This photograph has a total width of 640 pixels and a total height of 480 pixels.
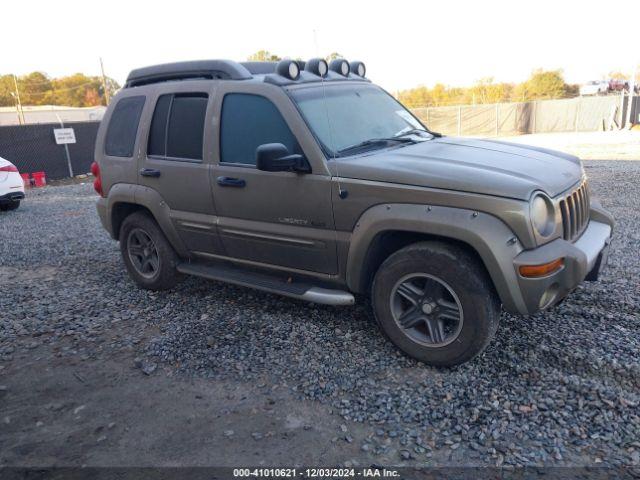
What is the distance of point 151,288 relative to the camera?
5430 mm

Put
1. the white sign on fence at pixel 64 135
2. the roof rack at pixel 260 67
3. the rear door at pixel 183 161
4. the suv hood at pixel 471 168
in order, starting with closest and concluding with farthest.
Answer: the suv hood at pixel 471 168
the rear door at pixel 183 161
the roof rack at pixel 260 67
the white sign on fence at pixel 64 135

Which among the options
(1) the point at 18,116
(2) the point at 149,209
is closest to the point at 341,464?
(2) the point at 149,209

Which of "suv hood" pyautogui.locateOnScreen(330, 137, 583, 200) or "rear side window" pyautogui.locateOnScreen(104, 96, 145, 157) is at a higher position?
"rear side window" pyautogui.locateOnScreen(104, 96, 145, 157)

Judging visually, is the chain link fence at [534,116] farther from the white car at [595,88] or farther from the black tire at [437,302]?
the black tire at [437,302]

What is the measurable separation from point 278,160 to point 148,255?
2.33 m

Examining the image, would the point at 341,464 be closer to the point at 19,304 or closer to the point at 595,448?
the point at 595,448

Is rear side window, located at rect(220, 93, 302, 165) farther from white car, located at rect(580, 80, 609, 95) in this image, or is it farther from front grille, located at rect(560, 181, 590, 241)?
white car, located at rect(580, 80, 609, 95)

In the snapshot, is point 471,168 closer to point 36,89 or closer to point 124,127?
point 124,127

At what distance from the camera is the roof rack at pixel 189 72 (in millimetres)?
4539

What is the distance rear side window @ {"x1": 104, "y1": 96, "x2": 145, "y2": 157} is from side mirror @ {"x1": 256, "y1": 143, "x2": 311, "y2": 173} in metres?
2.00

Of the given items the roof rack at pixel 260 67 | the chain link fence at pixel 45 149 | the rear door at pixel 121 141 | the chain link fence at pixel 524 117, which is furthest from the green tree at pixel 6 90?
the roof rack at pixel 260 67

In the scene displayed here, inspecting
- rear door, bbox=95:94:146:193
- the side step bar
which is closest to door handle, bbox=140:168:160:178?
rear door, bbox=95:94:146:193

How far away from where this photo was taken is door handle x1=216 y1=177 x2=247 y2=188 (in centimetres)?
429

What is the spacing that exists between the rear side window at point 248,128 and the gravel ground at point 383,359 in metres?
1.42
